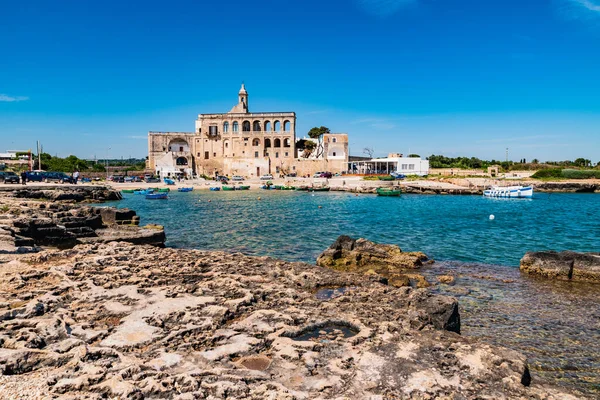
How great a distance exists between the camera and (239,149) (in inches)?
3514

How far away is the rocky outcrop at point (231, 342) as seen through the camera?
212 inches

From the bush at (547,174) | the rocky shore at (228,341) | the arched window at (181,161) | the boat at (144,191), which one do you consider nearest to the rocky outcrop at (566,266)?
the rocky shore at (228,341)

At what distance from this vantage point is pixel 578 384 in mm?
7418

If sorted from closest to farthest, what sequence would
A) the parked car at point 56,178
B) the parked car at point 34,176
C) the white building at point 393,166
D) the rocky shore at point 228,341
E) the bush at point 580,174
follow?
1. the rocky shore at point 228,341
2. the parked car at point 34,176
3. the parked car at point 56,178
4. the bush at point 580,174
5. the white building at point 393,166

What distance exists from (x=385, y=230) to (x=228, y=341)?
22.7 m

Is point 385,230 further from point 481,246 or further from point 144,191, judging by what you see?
point 144,191

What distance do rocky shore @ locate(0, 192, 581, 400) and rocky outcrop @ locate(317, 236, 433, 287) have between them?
15.8 feet

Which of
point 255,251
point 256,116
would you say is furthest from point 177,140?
point 255,251

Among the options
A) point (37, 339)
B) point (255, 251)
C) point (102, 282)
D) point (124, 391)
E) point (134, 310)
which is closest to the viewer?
point (124, 391)

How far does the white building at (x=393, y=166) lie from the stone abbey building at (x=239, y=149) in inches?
205

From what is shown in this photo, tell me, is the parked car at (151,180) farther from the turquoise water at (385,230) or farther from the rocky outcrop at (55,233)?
the rocky outcrop at (55,233)

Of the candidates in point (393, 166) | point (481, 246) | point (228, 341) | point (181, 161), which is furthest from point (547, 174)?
point (228, 341)

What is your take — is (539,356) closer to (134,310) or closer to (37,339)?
(134,310)

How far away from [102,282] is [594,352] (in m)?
11.4
